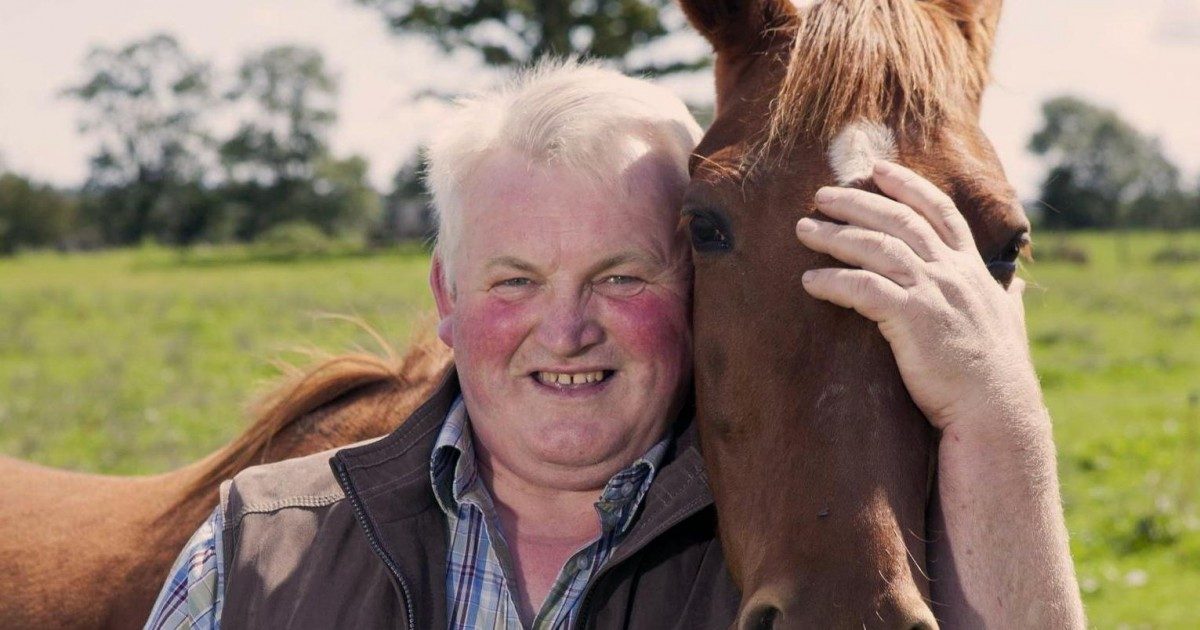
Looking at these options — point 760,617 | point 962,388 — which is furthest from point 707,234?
point 760,617

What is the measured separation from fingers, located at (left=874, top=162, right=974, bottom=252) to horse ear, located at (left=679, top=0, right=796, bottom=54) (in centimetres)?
60

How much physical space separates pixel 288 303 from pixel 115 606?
1686cm

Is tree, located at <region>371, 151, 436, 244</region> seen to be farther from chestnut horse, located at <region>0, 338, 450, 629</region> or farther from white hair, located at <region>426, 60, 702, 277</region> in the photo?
white hair, located at <region>426, 60, 702, 277</region>

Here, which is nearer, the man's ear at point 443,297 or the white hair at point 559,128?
the white hair at point 559,128

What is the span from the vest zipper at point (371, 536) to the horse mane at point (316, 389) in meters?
0.93

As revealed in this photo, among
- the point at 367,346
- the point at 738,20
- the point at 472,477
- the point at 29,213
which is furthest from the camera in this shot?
the point at 29,213

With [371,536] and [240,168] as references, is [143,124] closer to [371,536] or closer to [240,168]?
[240,168]

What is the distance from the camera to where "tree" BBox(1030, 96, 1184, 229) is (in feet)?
129

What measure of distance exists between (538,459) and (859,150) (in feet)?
2.71

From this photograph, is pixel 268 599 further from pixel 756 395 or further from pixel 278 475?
pixel 756 395

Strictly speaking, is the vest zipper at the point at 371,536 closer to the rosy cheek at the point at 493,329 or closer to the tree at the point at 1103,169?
the rosy cheek at the point at 493,329

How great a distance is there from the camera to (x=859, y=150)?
1.81 meters

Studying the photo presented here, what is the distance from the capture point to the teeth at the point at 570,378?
80.6 inches

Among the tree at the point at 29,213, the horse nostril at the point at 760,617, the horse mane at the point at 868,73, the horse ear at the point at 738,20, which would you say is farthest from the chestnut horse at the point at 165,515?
the tree at the point at 29,213
